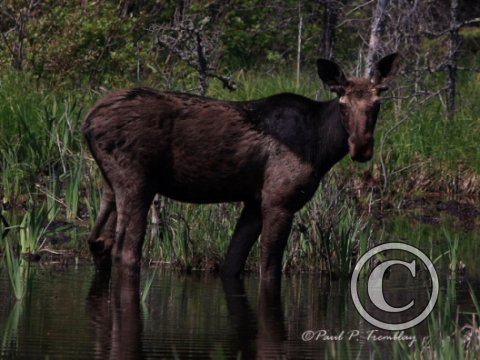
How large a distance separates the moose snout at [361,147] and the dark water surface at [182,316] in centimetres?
109

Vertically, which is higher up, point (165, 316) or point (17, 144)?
Answer: point (17, 144)

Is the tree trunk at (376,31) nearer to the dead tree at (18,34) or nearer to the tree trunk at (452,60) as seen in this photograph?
the tree trunk at (452,60)

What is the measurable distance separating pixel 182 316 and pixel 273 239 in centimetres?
209

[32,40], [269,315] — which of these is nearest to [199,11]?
[32,40]

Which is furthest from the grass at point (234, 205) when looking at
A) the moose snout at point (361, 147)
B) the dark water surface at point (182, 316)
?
the moose snout at point (361, 147)

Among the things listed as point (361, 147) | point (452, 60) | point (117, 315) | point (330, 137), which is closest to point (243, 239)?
point (330, 137)

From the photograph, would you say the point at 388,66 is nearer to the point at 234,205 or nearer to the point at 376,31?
the point at 234,205

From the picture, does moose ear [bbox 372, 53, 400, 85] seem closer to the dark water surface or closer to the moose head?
the moose head

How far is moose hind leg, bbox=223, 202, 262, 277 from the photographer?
11477 millimetres

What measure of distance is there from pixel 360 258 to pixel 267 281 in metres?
0.81

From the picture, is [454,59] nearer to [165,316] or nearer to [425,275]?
[425,275]

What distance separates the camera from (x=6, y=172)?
15.1 metres

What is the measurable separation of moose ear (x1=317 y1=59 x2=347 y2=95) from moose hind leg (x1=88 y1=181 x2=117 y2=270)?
77.3 inches

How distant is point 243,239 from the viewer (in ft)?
37.7
